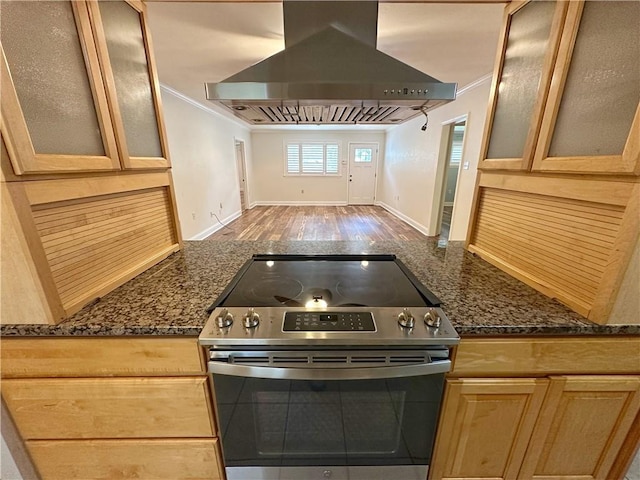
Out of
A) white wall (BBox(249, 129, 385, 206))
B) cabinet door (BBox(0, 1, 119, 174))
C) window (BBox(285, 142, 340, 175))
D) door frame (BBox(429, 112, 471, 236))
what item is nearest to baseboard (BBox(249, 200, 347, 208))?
white wall (BBox(249, 129, 385, 206))

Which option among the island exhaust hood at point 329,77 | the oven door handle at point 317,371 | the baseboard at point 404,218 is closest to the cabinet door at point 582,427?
the oven door handle at point 317,371

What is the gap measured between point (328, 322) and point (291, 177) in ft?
25.7

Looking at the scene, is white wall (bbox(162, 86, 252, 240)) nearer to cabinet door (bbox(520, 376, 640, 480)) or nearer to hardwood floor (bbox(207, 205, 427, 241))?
hardwood floor (bbox(207, 205, 427, 241))

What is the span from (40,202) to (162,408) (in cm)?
76

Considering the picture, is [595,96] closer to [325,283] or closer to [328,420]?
[325,283]

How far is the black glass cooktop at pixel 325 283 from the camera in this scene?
97 centimetres

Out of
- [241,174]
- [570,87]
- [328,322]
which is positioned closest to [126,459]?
[328,322]

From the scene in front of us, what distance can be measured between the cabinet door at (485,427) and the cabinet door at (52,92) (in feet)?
4.73

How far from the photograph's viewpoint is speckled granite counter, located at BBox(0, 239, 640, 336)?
0.81 m

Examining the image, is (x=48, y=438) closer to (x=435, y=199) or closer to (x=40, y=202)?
(x=40, y=202)

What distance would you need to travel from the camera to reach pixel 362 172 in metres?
8.32

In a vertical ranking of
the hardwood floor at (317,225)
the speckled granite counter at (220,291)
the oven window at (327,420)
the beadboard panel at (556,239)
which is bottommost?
the hardwood floor at (317,225)

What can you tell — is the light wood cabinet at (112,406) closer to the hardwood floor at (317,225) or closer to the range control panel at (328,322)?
the range control panel at (328,322)

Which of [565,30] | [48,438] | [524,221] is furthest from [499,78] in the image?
[48,438]
